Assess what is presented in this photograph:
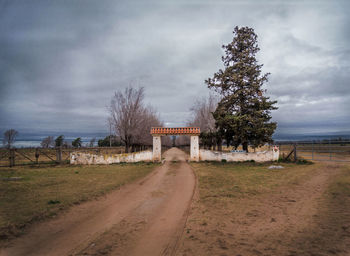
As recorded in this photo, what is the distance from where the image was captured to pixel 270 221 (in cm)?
583

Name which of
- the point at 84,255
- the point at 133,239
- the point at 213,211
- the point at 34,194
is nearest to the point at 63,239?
the point at 84,255

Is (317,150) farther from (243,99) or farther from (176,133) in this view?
(176,133)

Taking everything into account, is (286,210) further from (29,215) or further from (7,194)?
(7,194)

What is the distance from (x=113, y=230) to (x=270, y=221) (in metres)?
4.48

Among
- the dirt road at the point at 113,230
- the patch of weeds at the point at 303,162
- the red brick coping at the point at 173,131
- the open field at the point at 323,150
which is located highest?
the red brick coping at the point at 173,131

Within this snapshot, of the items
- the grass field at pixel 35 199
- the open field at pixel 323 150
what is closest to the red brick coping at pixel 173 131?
the open field at pixel 323 150

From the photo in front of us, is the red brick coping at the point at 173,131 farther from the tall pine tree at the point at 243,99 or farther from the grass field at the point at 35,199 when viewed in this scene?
the grass field at the point at 35,199

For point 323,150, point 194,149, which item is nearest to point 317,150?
point 323,150

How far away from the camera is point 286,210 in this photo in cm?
677

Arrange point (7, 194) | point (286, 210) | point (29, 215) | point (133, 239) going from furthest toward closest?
point (7, 194) < point (286, 210) < point (29, 215) < point (133, 239)

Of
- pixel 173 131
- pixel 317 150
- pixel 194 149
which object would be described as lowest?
pixel 317 150

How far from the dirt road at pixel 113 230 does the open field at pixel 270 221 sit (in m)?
0.58

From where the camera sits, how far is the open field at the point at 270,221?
14.0 feet

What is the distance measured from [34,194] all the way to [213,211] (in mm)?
7759
